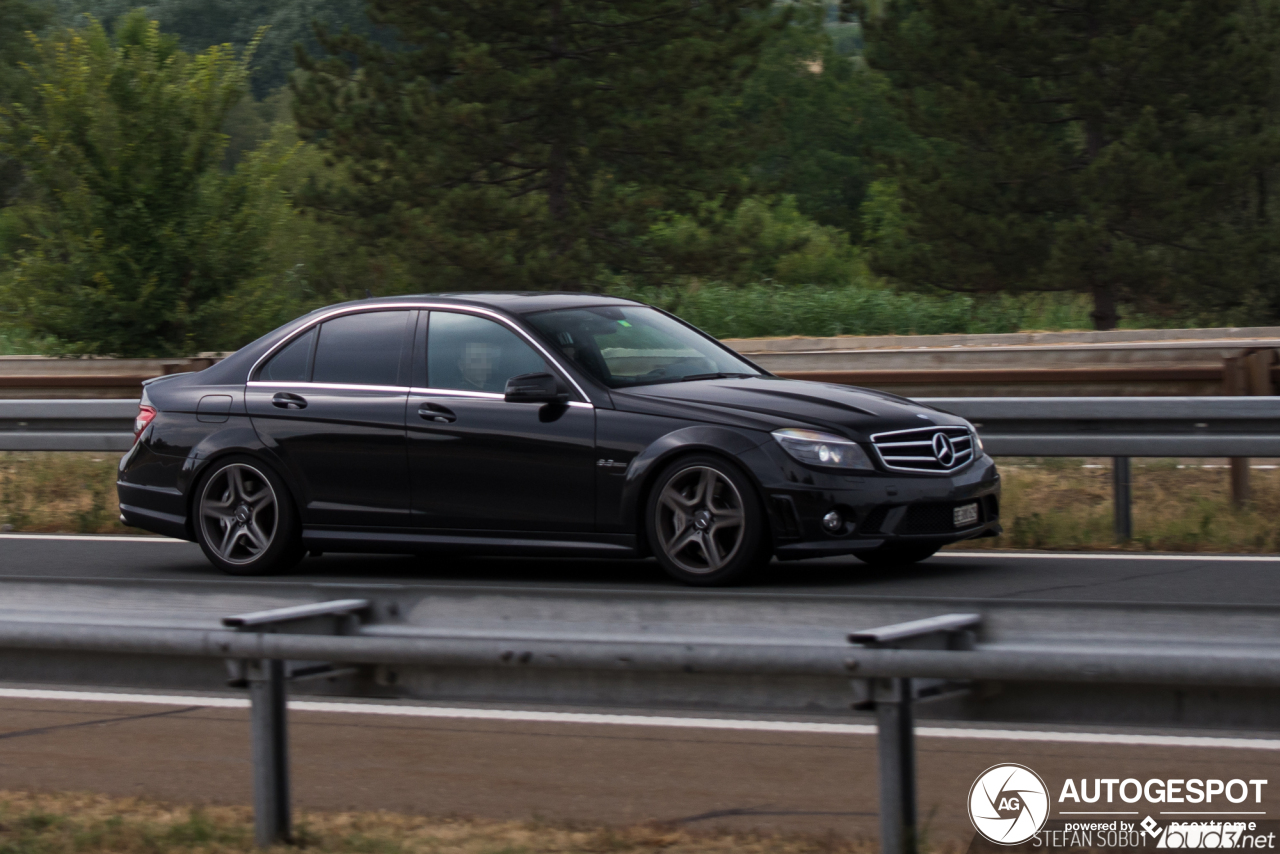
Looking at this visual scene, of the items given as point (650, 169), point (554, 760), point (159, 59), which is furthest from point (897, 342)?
point (554, 760)

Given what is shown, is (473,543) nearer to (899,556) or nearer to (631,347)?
(631,347)

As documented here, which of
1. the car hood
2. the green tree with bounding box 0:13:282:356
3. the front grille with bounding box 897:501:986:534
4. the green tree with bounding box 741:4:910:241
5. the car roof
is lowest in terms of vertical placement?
the front grille with bounding box 897:501:986:534

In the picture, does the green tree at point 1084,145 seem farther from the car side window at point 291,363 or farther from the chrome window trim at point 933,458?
the car side window at point 291,363

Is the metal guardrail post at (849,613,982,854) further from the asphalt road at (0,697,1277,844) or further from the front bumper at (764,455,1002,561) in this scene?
the front bumper at (764,455,1002,561)

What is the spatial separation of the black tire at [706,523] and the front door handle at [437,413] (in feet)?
4.01

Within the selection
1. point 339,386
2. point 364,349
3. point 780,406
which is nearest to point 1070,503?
point 780,406

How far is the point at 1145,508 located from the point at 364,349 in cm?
545

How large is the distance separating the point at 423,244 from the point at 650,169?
14.7ft

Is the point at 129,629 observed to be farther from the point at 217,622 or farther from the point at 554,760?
the point at 554,760

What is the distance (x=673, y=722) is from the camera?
21.8 ft

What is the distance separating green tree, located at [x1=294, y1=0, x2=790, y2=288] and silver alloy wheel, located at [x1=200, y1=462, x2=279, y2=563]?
22.0 meters

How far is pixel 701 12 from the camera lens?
3225cm

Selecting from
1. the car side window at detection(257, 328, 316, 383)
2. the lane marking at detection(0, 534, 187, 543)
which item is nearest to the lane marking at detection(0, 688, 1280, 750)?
the car side window at detection(257, 328, 316, 383)

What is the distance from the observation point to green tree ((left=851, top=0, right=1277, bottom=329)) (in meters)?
32.2
